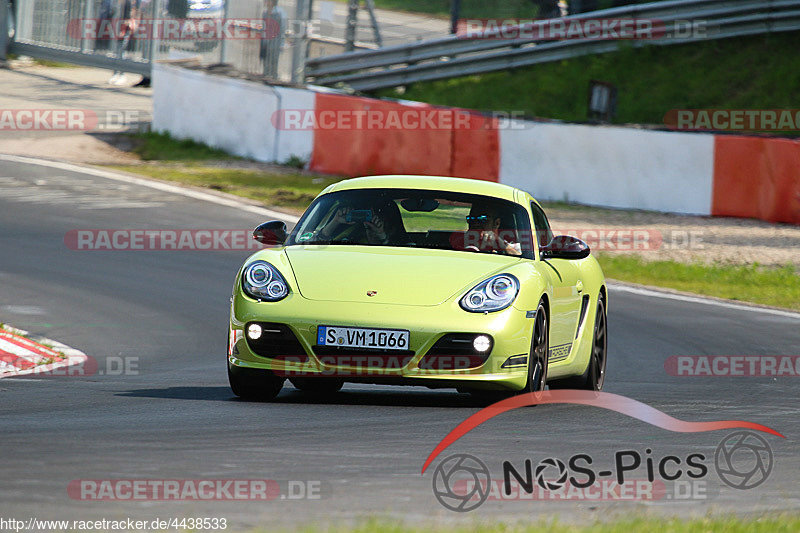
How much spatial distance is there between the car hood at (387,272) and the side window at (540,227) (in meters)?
0.79

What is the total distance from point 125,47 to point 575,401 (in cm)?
2338

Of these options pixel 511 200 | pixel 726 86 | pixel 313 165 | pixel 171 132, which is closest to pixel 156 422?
pixel 511 200

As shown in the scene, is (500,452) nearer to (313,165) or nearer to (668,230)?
(668,230)

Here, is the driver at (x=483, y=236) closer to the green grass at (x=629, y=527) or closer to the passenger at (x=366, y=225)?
the passenger at (x=366, y=225)

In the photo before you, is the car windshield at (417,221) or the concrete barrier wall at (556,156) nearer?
the car windshield at (417,221)

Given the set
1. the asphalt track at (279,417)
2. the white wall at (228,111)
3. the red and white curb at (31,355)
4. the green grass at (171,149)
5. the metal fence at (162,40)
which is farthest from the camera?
the metal fence at (162,40)

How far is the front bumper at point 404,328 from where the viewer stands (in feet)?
22.7

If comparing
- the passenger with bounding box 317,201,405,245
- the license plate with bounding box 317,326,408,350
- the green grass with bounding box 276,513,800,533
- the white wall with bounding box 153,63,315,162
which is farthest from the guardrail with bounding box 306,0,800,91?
the green grass with bounding box 276,513,800,533

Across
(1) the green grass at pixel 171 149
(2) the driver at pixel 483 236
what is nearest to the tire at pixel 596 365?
(2) the driver at pixel 483 236

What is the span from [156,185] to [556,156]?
6.27 meters

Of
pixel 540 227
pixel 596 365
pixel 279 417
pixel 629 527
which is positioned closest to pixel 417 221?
pixel 540 227

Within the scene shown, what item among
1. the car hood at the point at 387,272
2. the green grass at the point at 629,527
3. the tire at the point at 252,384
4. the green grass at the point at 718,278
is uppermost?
the car hood at the point at 387,272

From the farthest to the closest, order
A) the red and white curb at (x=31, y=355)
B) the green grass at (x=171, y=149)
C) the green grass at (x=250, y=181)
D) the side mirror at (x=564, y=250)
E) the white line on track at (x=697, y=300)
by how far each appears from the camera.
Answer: the green grass at (x=171, y=149), the green grass at (x=250, y=181), the white line on track at (x=697, y=300), the red and white curb at (x=31, y=355), the side mirror at (x=564, y=250)

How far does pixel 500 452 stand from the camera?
18.9ft
